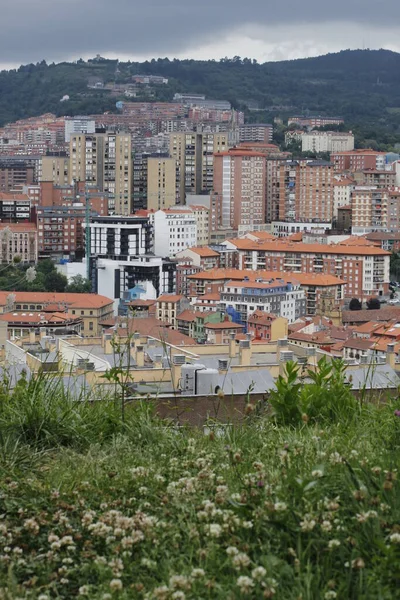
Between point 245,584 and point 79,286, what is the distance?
30.3 meters

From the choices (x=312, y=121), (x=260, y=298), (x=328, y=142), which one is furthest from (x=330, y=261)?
(x=312, y=121)

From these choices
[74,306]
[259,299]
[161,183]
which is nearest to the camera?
[74,306]

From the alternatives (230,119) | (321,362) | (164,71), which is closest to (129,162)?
(230,119)

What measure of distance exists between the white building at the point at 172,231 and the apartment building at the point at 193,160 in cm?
433

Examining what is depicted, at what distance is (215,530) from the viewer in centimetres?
148

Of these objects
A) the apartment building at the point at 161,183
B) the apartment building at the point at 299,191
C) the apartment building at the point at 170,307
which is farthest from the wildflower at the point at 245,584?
the apartment building at the point at 299,191

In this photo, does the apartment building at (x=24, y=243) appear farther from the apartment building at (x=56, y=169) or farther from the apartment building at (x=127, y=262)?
the apartment building at (x=56, y=169)

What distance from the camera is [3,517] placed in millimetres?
1650

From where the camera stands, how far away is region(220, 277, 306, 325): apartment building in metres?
27.8

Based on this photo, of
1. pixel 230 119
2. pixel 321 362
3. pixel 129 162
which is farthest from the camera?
pixel 230 119

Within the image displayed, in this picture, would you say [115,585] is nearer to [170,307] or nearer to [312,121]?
[170,307]

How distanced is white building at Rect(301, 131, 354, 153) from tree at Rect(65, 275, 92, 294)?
2446 centimetres

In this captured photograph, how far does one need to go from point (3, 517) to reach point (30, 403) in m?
0.51

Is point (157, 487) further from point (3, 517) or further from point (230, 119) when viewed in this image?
point (230, 119)
